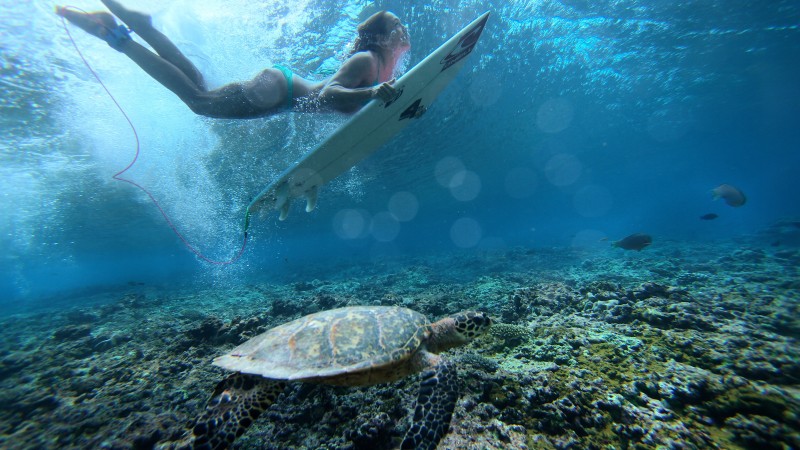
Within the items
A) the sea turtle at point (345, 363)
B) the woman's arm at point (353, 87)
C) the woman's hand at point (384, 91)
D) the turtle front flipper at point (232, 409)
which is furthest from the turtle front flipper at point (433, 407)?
the woman's arm at point (353, 87)

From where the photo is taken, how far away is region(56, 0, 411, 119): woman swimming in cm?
348

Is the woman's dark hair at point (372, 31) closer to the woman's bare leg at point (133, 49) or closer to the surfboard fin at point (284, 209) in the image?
the woman's bare leg at point (133, 49)

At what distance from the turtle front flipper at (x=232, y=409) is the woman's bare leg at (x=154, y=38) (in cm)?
442

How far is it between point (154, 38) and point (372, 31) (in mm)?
3431

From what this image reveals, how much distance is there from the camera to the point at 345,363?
9.84 ft

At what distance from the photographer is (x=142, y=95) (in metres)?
11.3

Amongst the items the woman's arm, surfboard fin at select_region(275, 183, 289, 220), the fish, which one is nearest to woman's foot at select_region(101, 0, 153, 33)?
the woman's arm

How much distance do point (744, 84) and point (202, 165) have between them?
137 ft

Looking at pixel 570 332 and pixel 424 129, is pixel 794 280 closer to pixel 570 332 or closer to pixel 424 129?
pixel 570 332

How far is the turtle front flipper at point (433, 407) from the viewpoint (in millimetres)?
2523

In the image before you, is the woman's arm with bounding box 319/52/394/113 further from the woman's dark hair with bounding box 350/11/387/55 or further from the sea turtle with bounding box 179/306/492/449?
the sea turtle with bounding box 179/306/492/449

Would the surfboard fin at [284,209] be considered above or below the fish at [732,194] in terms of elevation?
below

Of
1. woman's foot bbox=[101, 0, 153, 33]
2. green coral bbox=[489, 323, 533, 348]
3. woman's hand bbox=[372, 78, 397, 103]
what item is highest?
woman's foot bbox=[101, 0, 153, 33]

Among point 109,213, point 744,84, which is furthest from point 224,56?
point 744,84
